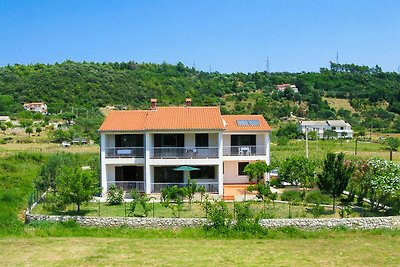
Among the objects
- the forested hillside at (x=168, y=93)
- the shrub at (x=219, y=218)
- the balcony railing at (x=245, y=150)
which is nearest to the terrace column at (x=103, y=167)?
the balcony railing at (x=245, y=150)

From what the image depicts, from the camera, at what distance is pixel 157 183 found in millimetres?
28703

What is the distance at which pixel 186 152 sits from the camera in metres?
29.0

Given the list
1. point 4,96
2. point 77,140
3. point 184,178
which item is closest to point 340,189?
point 184,178

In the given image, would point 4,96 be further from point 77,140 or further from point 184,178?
point 184,178

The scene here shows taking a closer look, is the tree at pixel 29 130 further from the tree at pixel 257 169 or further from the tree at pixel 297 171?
the tree at pixel 297 171

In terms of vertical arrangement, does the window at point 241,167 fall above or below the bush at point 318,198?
above

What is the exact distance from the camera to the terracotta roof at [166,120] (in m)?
28.5

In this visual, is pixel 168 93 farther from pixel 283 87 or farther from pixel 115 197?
pixel 115 197

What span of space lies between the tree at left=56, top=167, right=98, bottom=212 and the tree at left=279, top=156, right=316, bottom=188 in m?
12.5

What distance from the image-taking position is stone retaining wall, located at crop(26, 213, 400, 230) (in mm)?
20812

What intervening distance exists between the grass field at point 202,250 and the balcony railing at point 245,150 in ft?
36.0

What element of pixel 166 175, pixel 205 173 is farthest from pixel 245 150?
pixel 166 175

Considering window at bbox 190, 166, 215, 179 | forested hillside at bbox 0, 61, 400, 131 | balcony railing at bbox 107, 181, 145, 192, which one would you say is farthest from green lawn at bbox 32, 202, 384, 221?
forested hillside at bbox 0, 61, 400, 131

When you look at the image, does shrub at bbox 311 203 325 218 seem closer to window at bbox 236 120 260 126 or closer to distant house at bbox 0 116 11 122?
window at bbox 236 120 260 126
